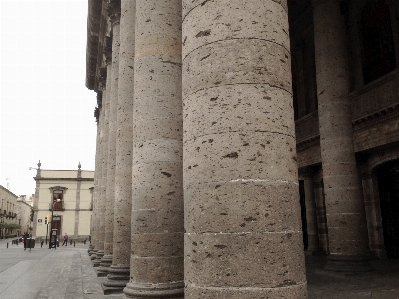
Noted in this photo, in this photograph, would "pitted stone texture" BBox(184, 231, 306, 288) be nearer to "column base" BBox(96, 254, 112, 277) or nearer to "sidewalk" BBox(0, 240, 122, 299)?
"sidewalk" BBox(0, 240, 122, 299)

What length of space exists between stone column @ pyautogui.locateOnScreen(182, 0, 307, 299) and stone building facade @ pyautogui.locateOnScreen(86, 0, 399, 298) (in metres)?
0.01

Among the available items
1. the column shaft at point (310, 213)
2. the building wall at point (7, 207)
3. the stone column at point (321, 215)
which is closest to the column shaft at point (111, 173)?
the column shaft at point (310, 213)

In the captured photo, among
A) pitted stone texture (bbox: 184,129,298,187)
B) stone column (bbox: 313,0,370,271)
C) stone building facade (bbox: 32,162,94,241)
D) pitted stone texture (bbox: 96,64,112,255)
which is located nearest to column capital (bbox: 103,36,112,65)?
pitted stone texture (bbox: 96,64,112,255)

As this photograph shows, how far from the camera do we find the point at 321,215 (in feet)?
61.3

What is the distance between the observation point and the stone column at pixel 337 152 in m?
11.1

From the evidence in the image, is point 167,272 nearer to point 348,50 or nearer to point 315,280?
point 315,280

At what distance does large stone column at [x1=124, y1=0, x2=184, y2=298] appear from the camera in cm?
616

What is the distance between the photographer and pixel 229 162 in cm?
362

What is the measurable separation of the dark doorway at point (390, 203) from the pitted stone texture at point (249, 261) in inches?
538

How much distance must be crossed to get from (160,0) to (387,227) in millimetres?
13394

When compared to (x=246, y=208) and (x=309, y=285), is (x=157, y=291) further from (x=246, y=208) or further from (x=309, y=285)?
(x=309, y=285)

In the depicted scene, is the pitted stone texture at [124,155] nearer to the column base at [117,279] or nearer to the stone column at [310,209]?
the column base at [117,279]

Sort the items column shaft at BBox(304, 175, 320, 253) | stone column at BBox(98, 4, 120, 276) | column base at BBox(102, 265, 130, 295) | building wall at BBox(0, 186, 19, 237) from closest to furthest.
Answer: column base at BBox(102, 265, 130, 295) → stone column at BBox(98, 4, 120, 276) → column shaft at BBox(304, 175, 320, 253) → building wall at BBox(0, 186, 19, 237)

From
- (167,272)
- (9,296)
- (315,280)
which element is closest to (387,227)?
(315,280)
